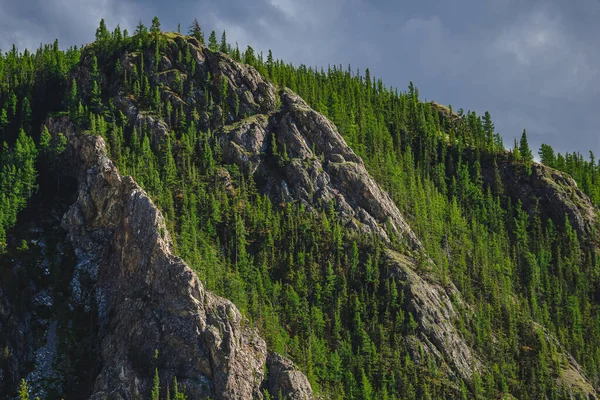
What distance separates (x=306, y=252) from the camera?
15262 cm

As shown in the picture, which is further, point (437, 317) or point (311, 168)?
point (311, 168)

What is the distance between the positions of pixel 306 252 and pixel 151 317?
4746 centimetres

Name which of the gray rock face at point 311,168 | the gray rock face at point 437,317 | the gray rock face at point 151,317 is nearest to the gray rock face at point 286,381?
the gray rock face at point 151,317

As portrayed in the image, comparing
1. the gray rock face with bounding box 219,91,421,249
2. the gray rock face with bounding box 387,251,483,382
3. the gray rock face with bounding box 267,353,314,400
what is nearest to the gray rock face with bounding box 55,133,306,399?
the gray rock face with bounding box 267,353,314,400

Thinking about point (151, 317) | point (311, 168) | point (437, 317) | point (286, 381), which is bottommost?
point (286, 381)

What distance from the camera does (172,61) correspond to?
19175 cm

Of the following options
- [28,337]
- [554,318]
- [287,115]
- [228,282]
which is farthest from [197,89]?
[554,318]

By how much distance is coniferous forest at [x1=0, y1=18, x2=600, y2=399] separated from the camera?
437ft

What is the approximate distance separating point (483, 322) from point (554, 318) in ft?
112

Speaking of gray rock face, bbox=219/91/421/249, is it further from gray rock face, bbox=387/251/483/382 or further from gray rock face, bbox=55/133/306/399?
gray rock face, bbox=55/133/306/399

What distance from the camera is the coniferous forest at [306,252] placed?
133250 millimetres

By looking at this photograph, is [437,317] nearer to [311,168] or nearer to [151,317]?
[311,168]

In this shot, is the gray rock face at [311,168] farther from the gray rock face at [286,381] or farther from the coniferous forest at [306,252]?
the gray rock face at [286,381]

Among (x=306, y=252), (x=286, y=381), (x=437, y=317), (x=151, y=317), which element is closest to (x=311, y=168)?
(x=306, y=252)
